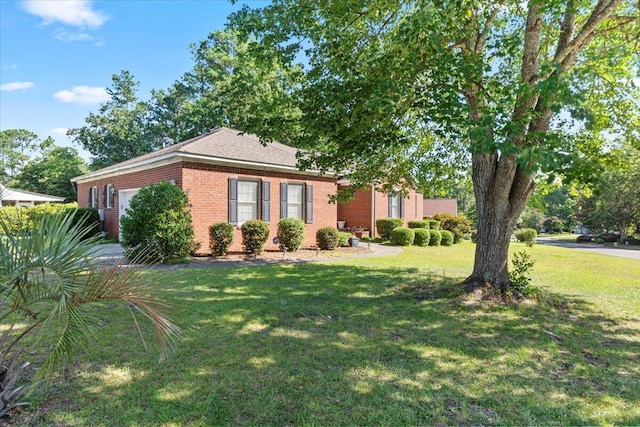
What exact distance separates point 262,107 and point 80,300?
5.63m

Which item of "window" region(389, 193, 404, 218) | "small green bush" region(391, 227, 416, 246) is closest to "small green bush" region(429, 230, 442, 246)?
"small green bush" region(391, 227, 416, 246)

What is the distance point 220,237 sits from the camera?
450 inches

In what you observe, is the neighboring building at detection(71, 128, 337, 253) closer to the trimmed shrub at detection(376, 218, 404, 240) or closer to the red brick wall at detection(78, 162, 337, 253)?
the red brick wall at detection(78, 162, 337, 253)

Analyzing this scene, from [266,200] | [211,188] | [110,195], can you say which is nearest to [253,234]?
[266,200]

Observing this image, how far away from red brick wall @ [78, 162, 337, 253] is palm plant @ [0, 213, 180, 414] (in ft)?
29.4

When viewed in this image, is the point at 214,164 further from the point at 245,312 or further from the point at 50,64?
the point at 50,64

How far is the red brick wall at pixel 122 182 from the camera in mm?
11703

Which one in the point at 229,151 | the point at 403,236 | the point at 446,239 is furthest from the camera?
the point at 446,239

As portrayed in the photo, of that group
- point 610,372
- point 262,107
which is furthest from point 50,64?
point 610,372

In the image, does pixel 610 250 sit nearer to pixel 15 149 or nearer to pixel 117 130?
pixel 117 130

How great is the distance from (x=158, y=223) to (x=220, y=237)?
2.19 m

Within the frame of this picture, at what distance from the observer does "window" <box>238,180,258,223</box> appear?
1267 centimetres

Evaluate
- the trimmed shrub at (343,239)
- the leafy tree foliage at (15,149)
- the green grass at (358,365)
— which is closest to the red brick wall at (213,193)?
the trimmed shrub at (343,239)

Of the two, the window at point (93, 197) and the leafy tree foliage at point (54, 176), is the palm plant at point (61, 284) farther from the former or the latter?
the leafy tree foliage at point (54, 176)
